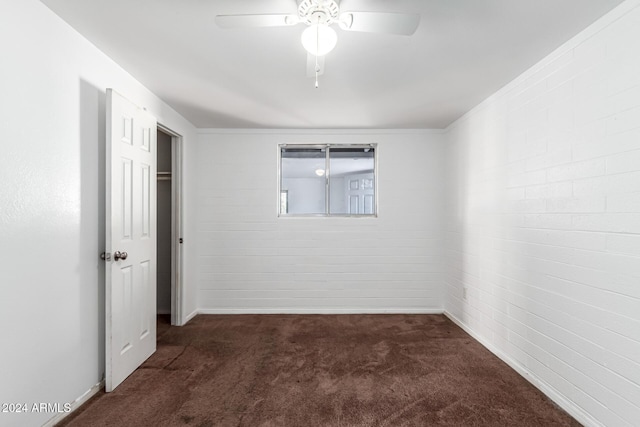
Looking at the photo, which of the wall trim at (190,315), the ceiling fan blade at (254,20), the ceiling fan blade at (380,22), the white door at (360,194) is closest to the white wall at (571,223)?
the ceiling fan blade at (380,22)

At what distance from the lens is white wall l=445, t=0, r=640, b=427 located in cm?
170

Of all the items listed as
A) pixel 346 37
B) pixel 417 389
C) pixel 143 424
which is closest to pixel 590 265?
pixel 417 389

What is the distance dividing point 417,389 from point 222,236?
289cm

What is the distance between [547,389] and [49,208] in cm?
342

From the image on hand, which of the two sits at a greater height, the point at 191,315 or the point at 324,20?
the point at 324,20

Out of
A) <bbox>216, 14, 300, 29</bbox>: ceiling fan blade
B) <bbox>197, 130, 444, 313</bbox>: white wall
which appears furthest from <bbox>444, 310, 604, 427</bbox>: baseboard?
<bbox>216, 14, 300, 29</bbox>: ceiling fan blade

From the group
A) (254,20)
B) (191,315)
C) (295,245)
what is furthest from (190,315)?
(254,20)

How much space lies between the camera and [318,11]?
1568 millimetres

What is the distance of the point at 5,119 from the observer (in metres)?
1.54

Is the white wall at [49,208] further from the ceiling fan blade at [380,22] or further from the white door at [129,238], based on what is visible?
the ceiling fan blade at [380,22]

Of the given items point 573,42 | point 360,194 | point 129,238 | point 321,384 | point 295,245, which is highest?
point 573,42

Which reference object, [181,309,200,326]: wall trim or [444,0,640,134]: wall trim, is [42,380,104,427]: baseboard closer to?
[181,309,200,326]: wall trim

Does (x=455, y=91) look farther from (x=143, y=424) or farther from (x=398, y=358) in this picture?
(x=143, y=424)

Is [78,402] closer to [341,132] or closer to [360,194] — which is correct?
[360,194]
